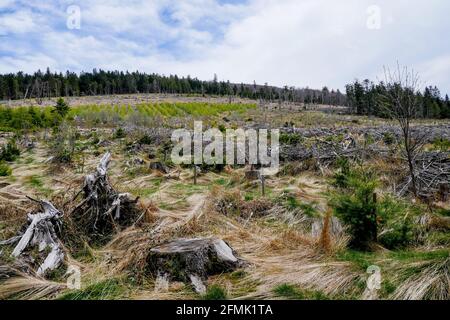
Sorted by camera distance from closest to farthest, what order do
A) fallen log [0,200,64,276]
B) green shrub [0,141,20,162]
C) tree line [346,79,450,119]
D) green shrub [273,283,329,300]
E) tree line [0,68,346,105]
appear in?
→ green shrub [273,283,329,300], fallen log [0,200,64,276], green shrub [0,141,20,162], tree line [346,79,450,119], tree line [0,68,346,105]

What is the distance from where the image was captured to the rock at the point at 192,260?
11.6 ft

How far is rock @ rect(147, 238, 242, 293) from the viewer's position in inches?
139

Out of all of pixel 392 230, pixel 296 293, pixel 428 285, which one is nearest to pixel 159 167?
pixel 392 230

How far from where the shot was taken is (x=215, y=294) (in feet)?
10.6

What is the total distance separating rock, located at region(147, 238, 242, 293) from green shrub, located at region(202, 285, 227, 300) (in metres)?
0.12

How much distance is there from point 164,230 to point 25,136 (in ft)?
56.8

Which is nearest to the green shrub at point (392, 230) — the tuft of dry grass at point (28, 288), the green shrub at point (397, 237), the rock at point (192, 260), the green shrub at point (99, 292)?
the green shrub at point (397, 237)

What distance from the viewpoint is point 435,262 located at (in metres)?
3.36

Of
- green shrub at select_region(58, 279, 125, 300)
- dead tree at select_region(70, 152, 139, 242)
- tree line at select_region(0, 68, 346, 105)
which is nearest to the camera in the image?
green shrub at select_region(58, 279, 125, 300)

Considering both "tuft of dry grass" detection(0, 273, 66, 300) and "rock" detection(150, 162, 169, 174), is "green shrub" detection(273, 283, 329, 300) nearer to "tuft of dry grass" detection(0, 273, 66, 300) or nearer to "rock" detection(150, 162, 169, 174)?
"tuft of dry grass" detection(0, 273, 66, 300)

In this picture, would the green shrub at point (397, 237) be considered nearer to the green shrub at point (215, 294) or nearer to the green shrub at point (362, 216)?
the green shrub at point (362, 216)

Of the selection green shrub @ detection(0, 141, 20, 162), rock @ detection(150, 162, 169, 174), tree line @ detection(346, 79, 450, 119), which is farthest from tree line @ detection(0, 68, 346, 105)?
rock @ detection(150, 162, 169, 174)

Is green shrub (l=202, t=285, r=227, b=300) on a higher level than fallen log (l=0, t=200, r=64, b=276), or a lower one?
lower
